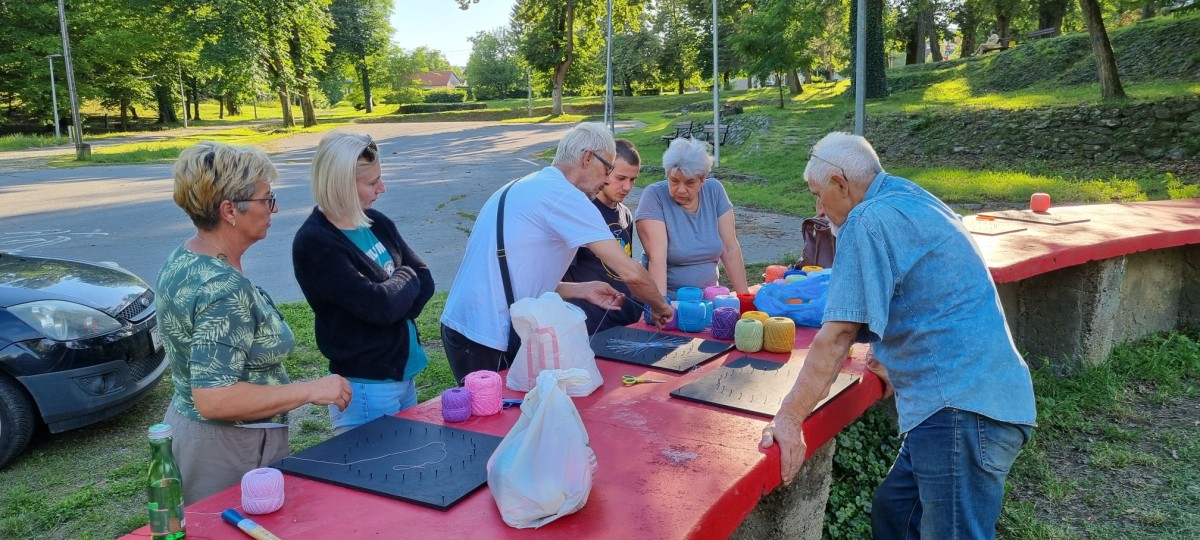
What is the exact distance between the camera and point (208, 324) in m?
2.00

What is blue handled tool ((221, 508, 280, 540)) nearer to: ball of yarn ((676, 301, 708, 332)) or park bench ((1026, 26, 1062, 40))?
ball of yarn ((676, 301, 708, 332))

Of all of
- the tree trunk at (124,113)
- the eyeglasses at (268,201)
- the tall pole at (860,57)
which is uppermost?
the tree trunk at (124,113)

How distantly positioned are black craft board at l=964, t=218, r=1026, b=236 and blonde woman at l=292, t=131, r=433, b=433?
396cm

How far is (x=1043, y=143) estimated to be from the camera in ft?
45.2

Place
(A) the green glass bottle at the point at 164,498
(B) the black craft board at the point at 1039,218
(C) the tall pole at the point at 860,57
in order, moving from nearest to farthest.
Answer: (A) the green glass bottle at the point at 164,498 → (B) the black craft board at the point at 1039,218 → (C) the tall pole at the point at 860,57

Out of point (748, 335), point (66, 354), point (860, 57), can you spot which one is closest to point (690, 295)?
point (748, 335)

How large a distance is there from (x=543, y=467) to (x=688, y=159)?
9.24 feet

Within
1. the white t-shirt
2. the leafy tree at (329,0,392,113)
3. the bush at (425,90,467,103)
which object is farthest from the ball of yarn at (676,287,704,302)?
the bush at (425,90,467,103)

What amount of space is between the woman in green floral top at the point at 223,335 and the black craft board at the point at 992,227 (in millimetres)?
4458

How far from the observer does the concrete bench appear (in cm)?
468

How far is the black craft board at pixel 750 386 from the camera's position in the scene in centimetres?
249

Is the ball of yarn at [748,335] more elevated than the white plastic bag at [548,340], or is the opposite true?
the white plastic bag at [548,340]

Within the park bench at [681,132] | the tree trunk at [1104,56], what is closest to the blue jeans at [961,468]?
the tree trunk at [1104,56]

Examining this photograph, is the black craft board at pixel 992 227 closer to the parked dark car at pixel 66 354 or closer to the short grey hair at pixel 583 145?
the short grey hair at pixel 583 145
